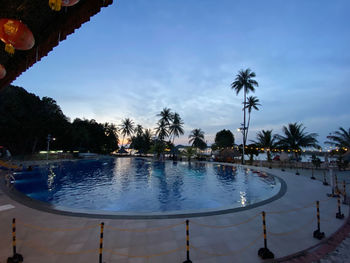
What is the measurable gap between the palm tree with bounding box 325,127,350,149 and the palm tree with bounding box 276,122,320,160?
3.26 meters

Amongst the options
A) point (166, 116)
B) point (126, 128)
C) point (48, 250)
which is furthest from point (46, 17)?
point (126, 128)

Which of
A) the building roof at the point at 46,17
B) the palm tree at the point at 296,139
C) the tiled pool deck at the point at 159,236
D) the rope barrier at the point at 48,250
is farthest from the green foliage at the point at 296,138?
the building roof at the point at 46,17

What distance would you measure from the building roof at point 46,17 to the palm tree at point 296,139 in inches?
1389

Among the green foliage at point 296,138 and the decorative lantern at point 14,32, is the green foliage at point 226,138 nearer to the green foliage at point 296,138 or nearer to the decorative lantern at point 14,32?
the green foliage at point 296,138

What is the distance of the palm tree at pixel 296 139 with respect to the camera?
97.8 feet

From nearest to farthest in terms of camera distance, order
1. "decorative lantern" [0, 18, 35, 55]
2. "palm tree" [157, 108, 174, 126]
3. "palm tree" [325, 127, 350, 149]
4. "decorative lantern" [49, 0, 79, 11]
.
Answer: "decorative lantern" [49, 0, 79, 11] < "decorative lantern" [0, 18, 35, 55] < "palm tree" [325, 127, 350, 149] < "palm tree" [157, 108, 174, 126]

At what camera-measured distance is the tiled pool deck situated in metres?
4.49

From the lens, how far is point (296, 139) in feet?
101

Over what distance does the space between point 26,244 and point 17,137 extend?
4100 centimetres

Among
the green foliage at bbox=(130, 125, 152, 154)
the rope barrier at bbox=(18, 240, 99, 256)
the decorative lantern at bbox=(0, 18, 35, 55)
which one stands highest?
the decorative lantern at bbox=(0, 18, 35, 55)

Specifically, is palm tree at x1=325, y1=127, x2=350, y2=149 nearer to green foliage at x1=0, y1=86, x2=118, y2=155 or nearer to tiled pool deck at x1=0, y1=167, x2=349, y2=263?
tiled pool deck at x1=0, y1=167, x2=349, y2=263

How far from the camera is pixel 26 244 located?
16.1 feet

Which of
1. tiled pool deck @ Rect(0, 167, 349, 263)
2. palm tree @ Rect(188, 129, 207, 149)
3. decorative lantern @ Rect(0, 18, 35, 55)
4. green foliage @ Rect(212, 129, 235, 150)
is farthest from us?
green foliage @ Rect(212, 129, 235, 150)

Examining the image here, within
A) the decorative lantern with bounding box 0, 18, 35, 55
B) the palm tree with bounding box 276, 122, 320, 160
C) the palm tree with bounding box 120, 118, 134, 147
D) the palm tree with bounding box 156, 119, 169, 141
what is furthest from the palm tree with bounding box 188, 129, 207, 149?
the decorative lantern with bounding box 0, 18, 35, 55
